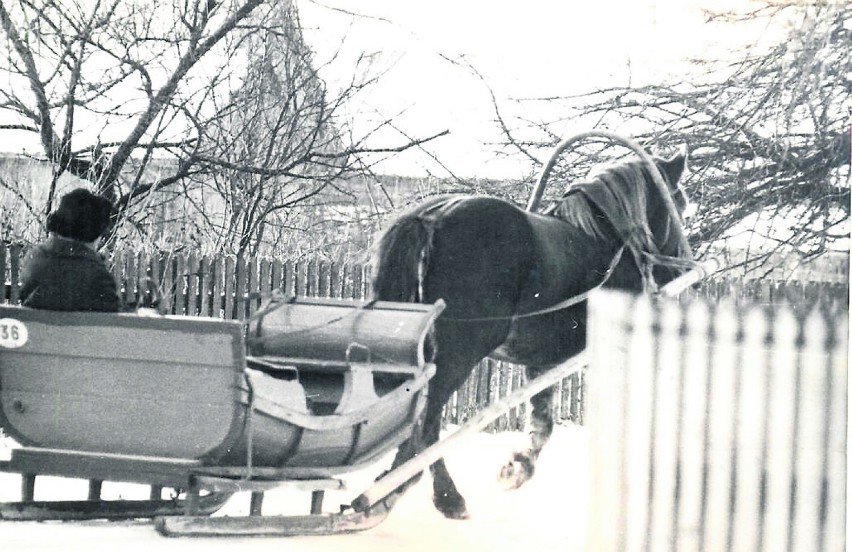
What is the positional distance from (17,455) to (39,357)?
0.33m

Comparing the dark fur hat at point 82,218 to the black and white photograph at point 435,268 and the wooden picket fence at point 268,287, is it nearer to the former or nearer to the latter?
the black and white photograph at point 435,268

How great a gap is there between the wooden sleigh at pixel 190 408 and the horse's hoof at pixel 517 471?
56cm

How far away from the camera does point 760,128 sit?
387 cm

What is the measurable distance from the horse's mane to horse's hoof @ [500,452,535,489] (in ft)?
3.11

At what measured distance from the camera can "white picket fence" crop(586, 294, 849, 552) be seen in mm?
3127

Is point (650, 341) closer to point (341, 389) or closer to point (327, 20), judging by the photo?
point (341, 389)

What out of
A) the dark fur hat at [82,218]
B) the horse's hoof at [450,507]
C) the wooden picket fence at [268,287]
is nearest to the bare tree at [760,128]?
the wooden picket fence at [268,287]

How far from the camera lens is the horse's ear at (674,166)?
3.91 m

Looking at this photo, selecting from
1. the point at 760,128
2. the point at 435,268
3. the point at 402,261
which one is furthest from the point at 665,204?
the point at 402,261

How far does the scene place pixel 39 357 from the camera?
3049 millimetres

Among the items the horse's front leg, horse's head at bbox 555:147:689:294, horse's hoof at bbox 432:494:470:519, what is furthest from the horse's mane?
horse's hoof at bbox 432:494:470:519

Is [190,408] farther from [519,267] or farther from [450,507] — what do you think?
[519,267]

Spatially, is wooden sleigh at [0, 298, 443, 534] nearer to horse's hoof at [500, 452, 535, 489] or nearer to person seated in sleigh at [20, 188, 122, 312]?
person seated in sleigh at [20, 188, 122, 312]

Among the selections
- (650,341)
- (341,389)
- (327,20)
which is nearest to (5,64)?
(327,20)
